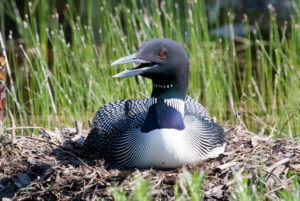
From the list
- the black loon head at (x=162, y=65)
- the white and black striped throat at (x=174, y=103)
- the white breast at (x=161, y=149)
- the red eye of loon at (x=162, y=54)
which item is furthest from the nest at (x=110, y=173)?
the red eye of loon at (x=162, y=54)

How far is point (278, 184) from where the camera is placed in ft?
12.0

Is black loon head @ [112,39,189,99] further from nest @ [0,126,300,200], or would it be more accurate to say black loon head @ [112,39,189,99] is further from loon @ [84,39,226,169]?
nest @ [0,126,300,200]

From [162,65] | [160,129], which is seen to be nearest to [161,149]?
[160,129]

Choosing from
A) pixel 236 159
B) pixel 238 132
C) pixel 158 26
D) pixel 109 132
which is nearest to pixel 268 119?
pixel 238 132

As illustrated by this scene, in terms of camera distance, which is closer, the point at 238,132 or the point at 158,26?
the point at 238,132

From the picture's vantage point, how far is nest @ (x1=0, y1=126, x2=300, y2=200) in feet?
11.9

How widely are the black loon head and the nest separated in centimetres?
58

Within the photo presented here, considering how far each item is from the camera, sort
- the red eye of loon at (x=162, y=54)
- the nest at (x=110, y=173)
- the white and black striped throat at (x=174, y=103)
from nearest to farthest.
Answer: the nest at (x=110, y=173), the red eye of loon at (x=162, y=54), the white and black striped throat at (x=174, y=103)

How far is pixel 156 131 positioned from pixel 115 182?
434mm

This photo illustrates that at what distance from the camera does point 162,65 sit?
147 inches

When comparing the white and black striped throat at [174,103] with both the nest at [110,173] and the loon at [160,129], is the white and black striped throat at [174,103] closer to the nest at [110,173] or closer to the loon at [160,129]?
the loon at [160,129]

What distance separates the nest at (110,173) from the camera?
11.9 feet

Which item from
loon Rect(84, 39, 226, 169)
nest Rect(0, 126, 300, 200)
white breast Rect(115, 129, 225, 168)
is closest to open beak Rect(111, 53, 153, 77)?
loon Rect(84, 39, 226, 169)

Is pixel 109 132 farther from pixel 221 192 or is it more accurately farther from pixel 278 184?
pixel 278 184
